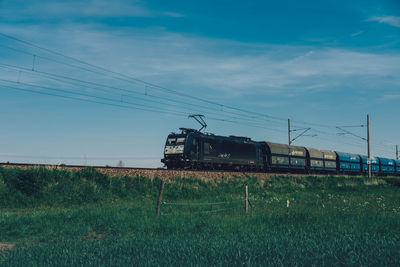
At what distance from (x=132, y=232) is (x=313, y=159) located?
35.6 metres

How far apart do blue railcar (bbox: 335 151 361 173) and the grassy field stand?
30.7 metres

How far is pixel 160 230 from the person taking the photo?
38.2ft

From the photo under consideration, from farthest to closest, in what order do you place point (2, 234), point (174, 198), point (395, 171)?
point (395, 171) < point (174, 198) < point (2, 234)

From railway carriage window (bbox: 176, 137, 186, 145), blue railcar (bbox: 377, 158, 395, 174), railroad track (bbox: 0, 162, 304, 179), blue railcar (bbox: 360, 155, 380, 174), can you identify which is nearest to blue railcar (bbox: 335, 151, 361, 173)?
blue railcar (bbox: 360, 155, 380, 174)

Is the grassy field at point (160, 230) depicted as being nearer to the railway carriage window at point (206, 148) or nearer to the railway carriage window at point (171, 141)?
the railway carriage window at point (171, 141)

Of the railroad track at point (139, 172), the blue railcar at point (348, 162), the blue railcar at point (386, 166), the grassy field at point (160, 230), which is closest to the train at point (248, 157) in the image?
the blue railcar at point (348, 162)

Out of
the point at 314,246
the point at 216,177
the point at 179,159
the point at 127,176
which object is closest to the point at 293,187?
the point at 216,177

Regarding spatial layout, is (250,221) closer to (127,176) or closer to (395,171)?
(127,176)

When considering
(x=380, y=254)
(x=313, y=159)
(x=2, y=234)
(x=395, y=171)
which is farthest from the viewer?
(x=395, y=171)

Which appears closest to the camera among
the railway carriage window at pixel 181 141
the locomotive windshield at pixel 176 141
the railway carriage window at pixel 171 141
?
the railway carriage window at pixel 181 141

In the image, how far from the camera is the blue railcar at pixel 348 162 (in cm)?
4756

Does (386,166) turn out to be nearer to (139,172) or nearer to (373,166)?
(373,166)

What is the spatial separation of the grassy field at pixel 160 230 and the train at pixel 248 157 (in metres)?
5.46

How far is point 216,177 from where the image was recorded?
2730 centimetres
